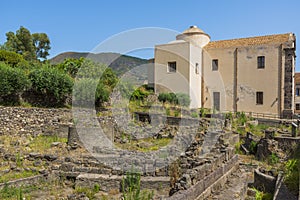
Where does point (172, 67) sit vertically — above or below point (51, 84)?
above

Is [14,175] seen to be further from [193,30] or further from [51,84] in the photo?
[193,30]

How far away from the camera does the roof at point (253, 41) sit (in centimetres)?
2333

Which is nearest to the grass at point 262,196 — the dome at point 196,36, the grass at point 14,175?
the grass at point 14,175

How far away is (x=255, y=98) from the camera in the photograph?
2402 cm

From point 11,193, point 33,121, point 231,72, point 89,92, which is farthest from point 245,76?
point 11,193

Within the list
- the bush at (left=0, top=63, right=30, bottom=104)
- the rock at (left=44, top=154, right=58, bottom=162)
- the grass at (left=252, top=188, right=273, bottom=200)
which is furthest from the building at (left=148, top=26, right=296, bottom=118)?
the grass at (left=252, top=188, right=273, bottom=200)

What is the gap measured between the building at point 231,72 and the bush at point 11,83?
13.4 metres

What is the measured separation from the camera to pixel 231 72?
25219 millimetres

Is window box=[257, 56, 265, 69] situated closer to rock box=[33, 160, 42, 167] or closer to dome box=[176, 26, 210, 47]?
dome box=[176, 26, 210, 47]

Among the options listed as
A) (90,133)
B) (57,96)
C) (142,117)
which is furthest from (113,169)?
(142,117)

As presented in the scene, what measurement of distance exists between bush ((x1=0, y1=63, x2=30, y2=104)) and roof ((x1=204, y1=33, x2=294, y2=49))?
58.2 feet

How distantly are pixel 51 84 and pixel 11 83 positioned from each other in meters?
2.22

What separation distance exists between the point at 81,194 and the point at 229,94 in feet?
68.2

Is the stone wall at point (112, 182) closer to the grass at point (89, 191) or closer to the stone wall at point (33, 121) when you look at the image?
the grass at point (89, 191)
